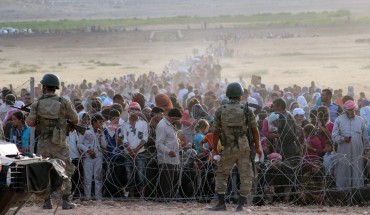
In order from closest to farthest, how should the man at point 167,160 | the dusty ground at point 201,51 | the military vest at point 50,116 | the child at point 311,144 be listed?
the military vest at point 50,116 < the man at point 167,160 < the child at point 311,144 < the dusty ground at point 201,51

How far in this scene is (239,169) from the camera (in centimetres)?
1316

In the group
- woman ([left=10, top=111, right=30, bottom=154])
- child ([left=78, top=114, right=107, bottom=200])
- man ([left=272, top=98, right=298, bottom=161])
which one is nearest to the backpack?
man ([left=272, top=98, right=298, bottom=161])

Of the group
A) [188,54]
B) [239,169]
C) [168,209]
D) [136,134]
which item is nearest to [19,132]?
[136,134]

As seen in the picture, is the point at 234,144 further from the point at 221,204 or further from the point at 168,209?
the point at 168,209

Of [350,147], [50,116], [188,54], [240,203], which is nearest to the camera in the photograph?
[50,116]

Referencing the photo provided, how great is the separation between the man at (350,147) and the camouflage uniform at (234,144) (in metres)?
1.77

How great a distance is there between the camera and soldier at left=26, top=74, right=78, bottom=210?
506 inches

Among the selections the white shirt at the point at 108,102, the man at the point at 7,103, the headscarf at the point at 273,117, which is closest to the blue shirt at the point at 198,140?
the headscarf at the point at 273,117

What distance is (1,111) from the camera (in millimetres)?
→ 18359

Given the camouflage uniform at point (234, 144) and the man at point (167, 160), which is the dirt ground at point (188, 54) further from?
the camouflage uniform at point (234, 144)

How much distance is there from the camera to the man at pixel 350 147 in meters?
14.3

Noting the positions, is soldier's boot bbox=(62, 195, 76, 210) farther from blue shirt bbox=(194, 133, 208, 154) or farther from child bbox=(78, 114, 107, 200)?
blue shirt bbox=(194, 133, 208, 154)

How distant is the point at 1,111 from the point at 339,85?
2456cm

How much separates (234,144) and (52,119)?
7.47 feet
